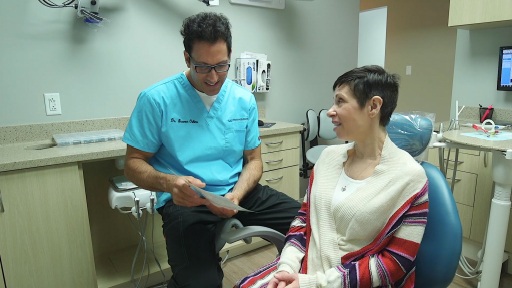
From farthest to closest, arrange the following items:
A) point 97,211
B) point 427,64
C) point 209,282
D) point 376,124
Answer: point 427,64 → point 97,211 → point 209,282 → point 376,124

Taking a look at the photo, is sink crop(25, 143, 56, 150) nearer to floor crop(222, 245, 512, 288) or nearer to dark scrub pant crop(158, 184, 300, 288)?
dark scrub pant crop(158, 184, 300, 288)

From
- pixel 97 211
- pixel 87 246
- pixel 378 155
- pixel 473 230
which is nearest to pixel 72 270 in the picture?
pixel 87 246

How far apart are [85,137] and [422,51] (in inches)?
169

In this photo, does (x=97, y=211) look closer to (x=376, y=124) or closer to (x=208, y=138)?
(x=208, y=138)

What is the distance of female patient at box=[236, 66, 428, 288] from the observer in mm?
907

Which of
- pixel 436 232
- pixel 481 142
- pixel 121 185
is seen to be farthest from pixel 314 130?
pixel 436 232

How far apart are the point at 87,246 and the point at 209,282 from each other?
0.85 metres

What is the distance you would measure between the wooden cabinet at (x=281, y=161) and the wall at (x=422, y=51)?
2312mm

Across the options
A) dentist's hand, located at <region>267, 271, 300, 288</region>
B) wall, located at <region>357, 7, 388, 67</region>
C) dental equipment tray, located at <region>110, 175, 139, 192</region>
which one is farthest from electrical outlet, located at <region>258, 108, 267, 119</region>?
wall, located at <region>357, 7, 388, 67</region>

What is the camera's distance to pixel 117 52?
2.14 metres

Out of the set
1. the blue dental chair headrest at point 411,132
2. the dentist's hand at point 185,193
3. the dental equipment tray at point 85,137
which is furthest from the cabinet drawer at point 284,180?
the blue dental chair headrest at point 411,132

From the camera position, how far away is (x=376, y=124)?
1018mm

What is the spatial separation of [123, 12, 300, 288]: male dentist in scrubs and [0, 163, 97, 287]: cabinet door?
1.45ft

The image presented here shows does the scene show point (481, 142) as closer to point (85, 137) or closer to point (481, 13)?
point (481, 13)
